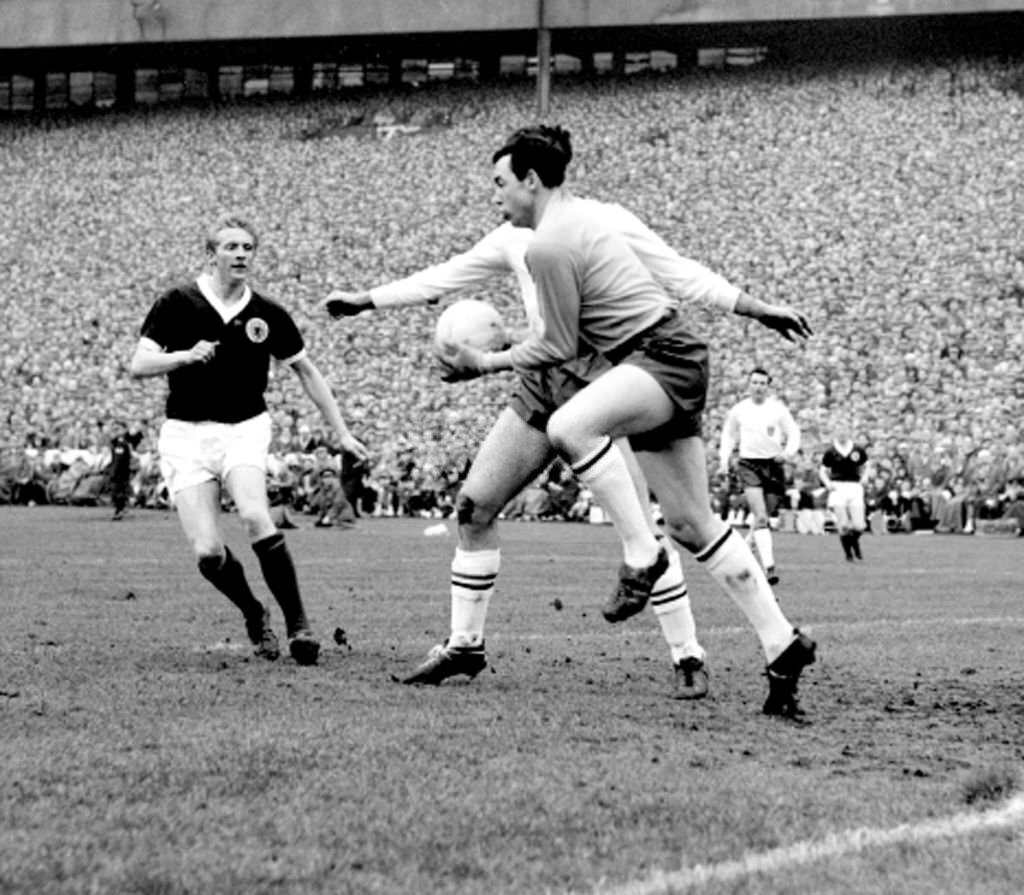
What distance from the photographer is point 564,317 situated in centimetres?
728

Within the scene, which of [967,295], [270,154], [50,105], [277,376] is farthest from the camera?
[50,105]

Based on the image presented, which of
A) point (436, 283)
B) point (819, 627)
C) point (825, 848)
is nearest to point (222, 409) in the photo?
point (436, 283)

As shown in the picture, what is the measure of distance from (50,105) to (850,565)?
172 feet

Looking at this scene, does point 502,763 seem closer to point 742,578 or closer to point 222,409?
point 742,578

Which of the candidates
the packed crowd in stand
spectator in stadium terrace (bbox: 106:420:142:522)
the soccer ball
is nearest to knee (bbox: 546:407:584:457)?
the soccer ball

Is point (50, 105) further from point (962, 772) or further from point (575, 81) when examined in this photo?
point (962, 772)

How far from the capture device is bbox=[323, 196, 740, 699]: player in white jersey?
25.4 ft

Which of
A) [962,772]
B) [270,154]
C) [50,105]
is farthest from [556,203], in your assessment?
[50,105]

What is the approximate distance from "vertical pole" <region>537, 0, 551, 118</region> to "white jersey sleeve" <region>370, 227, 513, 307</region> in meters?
47.9

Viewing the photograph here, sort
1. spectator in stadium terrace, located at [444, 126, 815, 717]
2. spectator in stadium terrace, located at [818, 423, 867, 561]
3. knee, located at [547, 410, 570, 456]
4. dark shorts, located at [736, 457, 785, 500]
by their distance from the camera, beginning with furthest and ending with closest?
spectator in stadium terrace, located at [818, 423, 867, 561] < dark shorts, located at [736, 457, 785, 500] < knee, located at [547, 410, 570, 456] < spectator in stadium terrace, located at [444, 126, 815, 717]

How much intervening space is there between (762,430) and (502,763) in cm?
1396

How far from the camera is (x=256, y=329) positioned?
9391 mm

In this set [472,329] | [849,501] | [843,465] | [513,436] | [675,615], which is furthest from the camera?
[843,465]

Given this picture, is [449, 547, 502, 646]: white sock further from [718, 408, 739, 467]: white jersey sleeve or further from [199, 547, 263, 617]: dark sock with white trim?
[718, 408, 739, 467]: white jersey sleeve
